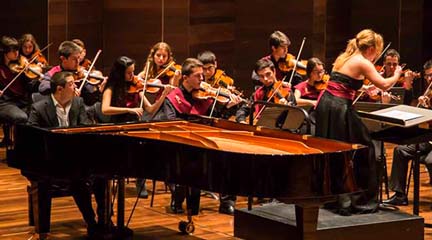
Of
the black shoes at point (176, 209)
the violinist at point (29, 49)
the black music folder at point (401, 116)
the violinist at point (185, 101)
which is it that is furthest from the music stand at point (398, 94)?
the violinist at point (29, 49)

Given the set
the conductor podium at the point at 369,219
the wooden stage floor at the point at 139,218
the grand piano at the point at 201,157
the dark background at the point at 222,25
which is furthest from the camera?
the dark background at the point at 222,25

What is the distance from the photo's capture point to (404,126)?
5.82 m

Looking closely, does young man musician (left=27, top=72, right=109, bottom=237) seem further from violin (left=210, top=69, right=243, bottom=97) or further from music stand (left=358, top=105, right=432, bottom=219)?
music stand (left=358, top=105, right=432, bottom=219)

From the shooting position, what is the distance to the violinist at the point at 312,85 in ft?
25.7

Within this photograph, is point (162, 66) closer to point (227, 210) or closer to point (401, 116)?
point (227, 210)

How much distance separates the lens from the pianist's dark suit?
5906mm

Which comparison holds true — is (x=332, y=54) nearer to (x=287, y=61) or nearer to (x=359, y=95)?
(x=287, y=61)

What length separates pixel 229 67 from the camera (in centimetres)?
1187

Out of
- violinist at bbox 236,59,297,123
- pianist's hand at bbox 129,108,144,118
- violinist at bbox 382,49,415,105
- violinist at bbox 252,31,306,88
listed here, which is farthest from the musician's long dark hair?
violinist at bbox 382,49,415,105

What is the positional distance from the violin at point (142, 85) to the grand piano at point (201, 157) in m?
1.36

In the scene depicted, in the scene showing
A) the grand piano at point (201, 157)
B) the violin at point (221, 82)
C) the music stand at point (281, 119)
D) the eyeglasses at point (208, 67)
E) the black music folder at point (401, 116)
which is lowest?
the grand piano at point (201, 157)

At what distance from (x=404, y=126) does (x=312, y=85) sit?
2169 millimetres

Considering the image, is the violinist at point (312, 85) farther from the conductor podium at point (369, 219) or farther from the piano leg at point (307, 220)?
the piano leg at point (307, 220)

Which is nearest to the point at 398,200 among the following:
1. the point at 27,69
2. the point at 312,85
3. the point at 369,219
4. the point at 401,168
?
the point at 401,168
